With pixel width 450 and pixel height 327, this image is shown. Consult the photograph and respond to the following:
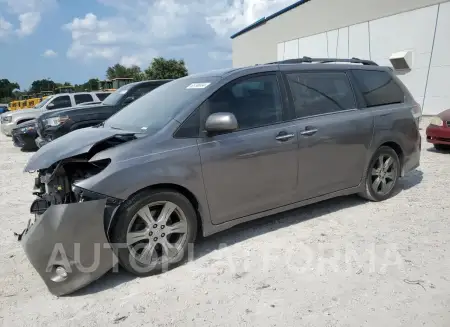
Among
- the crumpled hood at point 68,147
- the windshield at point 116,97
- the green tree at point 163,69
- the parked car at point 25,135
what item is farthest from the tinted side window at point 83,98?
the green tree at point 163,69

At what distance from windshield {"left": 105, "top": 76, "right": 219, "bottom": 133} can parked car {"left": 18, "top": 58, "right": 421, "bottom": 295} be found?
0.7 inches

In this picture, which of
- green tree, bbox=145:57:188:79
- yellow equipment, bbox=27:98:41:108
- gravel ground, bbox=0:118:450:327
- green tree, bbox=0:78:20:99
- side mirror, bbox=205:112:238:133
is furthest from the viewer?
green tree, bbox=0:78:20:99

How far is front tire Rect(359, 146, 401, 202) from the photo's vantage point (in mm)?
4904

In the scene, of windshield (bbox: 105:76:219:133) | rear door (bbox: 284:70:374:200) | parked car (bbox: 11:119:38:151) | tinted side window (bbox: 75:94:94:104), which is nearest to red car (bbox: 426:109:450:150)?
rear door (bbox: 284:70:374:200)

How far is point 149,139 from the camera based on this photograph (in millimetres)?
3373

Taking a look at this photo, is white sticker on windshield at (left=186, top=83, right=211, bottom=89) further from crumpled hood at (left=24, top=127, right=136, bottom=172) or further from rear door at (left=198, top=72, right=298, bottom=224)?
crumpled hood at (left=24, top=127, right=136, bottom=172)

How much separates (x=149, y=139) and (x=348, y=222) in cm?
249

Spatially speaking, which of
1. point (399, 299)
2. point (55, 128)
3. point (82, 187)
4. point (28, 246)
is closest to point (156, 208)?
point (82, 187)

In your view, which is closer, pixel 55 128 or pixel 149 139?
pixel 149 139

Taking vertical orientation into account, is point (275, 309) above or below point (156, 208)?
below

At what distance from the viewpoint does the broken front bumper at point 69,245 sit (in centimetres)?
296

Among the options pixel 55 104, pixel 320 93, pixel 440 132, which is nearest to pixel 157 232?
pixel 320 93

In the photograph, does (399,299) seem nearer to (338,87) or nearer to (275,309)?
(275,309)

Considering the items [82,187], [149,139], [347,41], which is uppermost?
[347,41]
